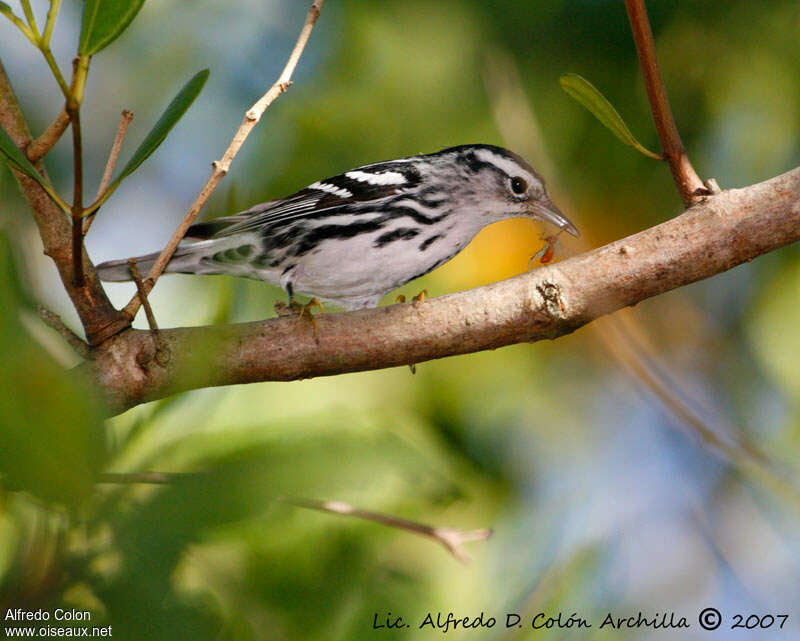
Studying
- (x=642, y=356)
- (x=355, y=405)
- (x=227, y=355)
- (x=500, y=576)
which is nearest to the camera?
(x=227, y=355)

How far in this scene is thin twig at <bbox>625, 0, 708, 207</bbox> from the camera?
5.01 feet

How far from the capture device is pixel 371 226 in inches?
101

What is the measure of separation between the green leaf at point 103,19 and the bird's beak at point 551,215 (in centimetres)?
160

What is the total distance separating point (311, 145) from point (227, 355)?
89 cm

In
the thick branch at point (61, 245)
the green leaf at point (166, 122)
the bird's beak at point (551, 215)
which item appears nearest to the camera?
the green leaf at point (166, 122)

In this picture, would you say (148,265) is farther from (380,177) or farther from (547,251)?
(547,251)

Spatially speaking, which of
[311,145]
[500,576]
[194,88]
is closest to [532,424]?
[500,576]

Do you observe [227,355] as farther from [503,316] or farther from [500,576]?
[500,576]

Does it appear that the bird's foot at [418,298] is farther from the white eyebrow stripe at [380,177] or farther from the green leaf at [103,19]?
the green leaf at [103,19]

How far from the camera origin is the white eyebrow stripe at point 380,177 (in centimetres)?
260

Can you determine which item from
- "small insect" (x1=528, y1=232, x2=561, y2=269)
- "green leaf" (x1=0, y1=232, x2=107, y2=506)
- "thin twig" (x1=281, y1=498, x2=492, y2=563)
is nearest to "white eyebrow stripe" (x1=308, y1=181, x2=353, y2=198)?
"small insect" (x1=528, y1=232, x2=561, y2=269)

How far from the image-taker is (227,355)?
1739mm

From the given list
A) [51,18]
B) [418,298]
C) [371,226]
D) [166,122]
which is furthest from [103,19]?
[371,226]

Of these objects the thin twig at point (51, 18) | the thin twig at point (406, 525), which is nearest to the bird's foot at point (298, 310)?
the thin twig at point (406, 525)
